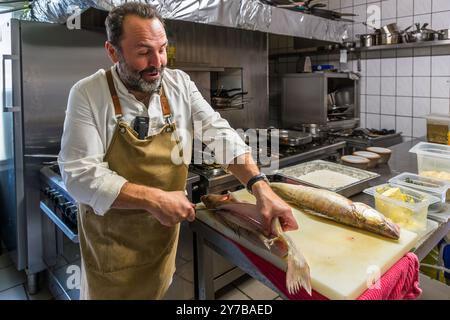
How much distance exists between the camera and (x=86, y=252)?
1178 mm

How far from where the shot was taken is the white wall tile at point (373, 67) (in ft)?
10.2

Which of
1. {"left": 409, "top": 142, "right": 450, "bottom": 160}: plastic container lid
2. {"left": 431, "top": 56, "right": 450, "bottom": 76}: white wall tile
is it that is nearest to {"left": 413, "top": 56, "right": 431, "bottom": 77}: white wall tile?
{"left": 431, "top": 56, "right": 450, "bottom": 76}: white wall tile

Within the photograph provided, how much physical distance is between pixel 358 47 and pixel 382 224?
100 inches

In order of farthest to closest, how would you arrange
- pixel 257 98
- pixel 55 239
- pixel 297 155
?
pixel 257 98 < pixel 297 155 < pixel 55 239

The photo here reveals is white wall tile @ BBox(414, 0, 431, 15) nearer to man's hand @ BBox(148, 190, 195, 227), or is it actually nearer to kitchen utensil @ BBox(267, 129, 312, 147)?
kitchen utensil @ BBox(267, 129, 312, 147)

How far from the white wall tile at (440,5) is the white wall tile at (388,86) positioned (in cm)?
61

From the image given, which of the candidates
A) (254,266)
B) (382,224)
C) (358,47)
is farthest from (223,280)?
(358,47)

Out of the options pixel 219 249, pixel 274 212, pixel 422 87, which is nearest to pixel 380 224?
pixel 274 212

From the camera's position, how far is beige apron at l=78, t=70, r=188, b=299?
1.07 meters

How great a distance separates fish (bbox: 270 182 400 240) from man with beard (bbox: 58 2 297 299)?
6.8 inches

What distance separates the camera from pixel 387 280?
0.84 m

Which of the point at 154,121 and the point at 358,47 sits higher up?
the point at 358,47
